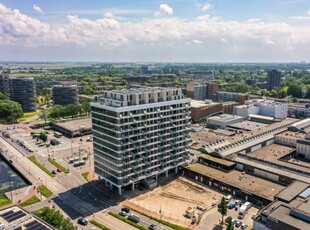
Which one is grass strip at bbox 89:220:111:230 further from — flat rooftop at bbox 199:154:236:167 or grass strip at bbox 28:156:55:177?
flat rooftop at bbox 199:154:236:167

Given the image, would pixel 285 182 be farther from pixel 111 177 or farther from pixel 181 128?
pixel 111 177

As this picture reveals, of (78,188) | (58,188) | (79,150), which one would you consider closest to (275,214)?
(78,188)

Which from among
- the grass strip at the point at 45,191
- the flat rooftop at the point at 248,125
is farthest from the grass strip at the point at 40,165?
the flat rooftop at the point at 248,125

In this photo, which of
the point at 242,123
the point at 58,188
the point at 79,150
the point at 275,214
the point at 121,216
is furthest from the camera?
the point at 242,123

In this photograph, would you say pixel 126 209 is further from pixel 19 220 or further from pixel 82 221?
pixel 19 220

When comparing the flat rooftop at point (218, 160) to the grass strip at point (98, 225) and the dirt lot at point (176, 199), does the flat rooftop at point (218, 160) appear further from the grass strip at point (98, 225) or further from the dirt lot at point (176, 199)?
the grass strip at point (98, 225)

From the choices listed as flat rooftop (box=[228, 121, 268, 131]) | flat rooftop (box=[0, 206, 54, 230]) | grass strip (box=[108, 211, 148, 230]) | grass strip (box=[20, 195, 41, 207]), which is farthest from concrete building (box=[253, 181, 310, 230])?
flat rooftop (box=[228, 121, 268, 131])
